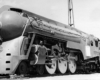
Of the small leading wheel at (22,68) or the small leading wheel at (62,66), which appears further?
the small leading wheel at (62,66)

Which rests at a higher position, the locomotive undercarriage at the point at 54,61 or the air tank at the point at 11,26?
the air tank at the point at 11,26

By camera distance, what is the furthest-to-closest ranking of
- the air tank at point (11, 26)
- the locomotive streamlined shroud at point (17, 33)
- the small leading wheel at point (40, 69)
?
the small leading wheel at point (40, 69), the air tank at point (11, 26), the locomotive streamlined shroud at point (17, 33)

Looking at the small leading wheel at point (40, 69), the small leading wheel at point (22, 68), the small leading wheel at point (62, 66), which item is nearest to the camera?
the small leading wheel at point (22, 68)

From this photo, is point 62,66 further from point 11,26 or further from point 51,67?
point 11,26

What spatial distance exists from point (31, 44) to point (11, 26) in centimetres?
123

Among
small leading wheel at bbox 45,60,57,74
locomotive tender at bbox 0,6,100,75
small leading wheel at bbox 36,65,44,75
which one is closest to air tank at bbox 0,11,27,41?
locomotive tender at bbox 0,6,100,75

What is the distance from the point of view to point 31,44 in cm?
772

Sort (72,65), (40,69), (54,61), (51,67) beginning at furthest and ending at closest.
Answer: (72,65) < (54,61) < (51,67) < (40,69)

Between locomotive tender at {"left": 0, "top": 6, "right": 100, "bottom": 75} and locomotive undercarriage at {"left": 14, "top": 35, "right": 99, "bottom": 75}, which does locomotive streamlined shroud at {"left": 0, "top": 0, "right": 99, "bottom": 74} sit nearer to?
locomotive tender at {"left": 0, "top": 6, "right": 100, "bottom": 75}

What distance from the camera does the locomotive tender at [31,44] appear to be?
7.11 meters

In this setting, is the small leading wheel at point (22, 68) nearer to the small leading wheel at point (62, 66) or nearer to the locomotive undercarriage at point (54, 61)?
the locomotive undercarriage at point (54, 61)

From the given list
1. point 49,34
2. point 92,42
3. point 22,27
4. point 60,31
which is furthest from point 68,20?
point 22,27

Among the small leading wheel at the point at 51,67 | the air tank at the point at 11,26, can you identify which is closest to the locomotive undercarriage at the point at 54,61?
the small leading wheel at the point at 51,67

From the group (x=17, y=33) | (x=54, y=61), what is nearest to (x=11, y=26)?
(x=17, y=33)
